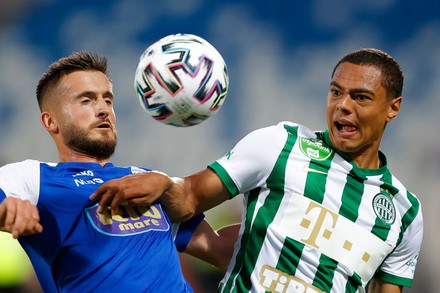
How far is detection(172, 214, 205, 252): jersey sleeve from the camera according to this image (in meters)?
3.59

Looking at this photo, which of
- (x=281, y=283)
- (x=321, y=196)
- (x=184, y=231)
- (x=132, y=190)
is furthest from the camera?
(x=184, y=231)

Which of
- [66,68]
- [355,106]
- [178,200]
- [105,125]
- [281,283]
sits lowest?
[281,283]

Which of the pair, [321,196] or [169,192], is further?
[321,196]

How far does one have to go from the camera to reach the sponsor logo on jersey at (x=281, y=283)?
3230 millimetres

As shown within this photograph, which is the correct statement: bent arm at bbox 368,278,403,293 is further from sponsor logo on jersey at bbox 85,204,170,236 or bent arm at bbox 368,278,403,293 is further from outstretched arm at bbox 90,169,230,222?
sponsor logo on jersey at bbox 85,204,170,236

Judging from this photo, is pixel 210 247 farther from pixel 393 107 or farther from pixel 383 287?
pixel 393 107

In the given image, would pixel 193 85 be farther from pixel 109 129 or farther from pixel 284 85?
pixel 284 85

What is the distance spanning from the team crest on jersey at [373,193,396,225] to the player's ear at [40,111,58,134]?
1705 mm

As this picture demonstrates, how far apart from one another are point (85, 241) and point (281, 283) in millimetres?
937

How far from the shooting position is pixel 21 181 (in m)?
3.07

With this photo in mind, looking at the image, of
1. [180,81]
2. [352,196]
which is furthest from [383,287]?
[180,81]

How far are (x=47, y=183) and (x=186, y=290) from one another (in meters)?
0.84

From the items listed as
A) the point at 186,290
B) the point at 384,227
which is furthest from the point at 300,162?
the point at 186,290

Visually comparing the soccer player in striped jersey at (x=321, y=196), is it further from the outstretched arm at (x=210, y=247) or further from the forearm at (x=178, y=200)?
the outstretched arm at (x=210, y=247)
